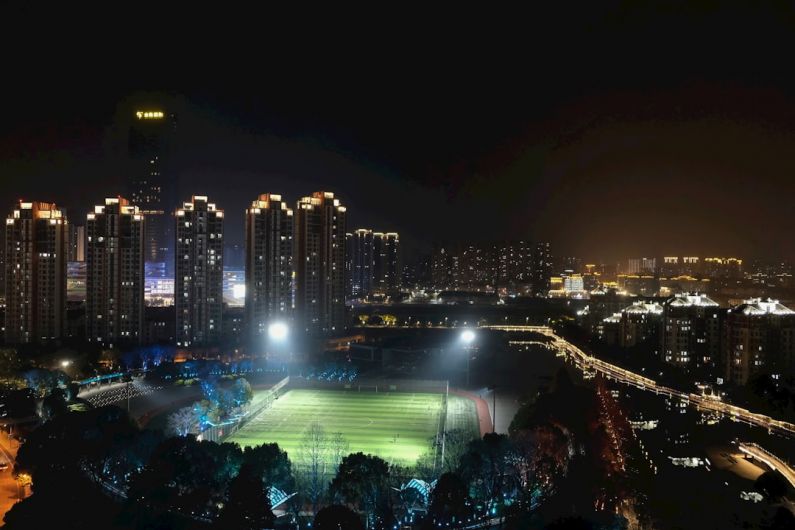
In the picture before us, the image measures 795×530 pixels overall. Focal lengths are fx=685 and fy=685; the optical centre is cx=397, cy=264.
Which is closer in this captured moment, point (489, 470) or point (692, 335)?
point (489, 470)

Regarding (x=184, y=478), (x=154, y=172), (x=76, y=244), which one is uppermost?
(x=154, y=172)

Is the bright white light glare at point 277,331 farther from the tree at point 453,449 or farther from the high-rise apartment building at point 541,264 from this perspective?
the high-rise apartment building at point 541,264

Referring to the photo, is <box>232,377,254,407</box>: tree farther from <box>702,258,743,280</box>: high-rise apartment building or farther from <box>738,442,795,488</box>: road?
<box>702,258,743,280</box>: high-rise apartment building

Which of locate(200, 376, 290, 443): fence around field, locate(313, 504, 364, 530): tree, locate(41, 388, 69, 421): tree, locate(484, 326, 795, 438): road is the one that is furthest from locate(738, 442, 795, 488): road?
locate(41, 388, 69, 421): tree

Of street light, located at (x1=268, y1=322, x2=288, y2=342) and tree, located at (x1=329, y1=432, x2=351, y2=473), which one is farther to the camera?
street light, located at (x1=268, y1=322, x2=288, y2=342)

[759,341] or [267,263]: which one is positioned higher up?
[267,263]

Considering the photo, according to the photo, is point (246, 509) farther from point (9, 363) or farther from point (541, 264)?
point (541, 264)

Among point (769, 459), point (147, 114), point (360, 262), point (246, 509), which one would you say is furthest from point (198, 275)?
point (147, 114)
